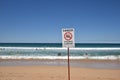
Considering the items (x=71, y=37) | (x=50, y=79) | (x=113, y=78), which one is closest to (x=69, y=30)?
(x=71, y=37)

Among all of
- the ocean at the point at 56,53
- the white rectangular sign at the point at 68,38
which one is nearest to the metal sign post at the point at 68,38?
the white rectangular sign at the point at 68,38

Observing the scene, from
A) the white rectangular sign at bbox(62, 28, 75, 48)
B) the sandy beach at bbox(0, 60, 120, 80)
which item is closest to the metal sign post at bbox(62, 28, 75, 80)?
the white rectangular sign at bbox(62, 28, 75, 48)

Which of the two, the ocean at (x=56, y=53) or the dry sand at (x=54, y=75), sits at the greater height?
the dry sand at (x=54, y=75)

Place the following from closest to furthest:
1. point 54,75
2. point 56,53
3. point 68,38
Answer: point 68,38 → point 54,75 → point 56,53

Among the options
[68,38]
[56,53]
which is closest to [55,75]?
[68,38]

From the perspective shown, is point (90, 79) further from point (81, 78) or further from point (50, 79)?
point (50, 79)

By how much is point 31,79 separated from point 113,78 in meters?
4.20

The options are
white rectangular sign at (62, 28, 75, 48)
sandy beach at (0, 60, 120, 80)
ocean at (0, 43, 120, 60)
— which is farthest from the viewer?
ocean at (0, 43, 120, 60)

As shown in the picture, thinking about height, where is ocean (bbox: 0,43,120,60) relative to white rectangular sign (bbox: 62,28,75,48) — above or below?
below

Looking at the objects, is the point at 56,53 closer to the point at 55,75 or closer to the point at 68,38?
the point at 55,75

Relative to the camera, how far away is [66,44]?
27.1 ft

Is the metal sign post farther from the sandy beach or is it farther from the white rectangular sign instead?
the sandy beach

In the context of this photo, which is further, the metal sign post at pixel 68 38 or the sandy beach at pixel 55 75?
the sandy beach at pixel 55 75

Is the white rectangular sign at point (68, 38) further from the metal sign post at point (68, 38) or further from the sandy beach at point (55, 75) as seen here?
the sandy beach at point (55, 75)
